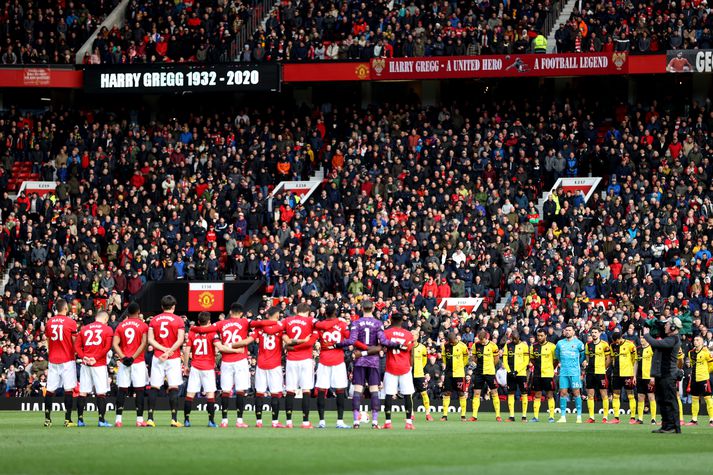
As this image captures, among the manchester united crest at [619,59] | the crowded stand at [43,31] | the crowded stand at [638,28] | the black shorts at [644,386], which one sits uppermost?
the crowded stand at [43,31]

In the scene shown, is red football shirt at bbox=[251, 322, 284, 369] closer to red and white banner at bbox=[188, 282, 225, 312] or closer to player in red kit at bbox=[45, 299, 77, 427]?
player in red kit at bbox=[45, 299, 77, 427]

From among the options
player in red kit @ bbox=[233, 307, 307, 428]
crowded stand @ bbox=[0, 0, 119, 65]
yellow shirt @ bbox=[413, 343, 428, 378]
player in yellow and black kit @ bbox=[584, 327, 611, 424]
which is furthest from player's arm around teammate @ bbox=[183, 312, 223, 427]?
crowded stand @ bbox=[0, 0, 119, 65]

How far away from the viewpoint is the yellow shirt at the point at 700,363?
29.4 m

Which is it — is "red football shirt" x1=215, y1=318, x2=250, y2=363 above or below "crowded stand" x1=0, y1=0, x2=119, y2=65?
below

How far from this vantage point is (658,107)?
51.0 metres

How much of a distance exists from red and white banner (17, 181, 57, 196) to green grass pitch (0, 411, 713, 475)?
2837 cm

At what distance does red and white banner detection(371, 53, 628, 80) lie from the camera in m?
48.9

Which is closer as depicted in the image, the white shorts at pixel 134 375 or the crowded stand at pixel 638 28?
the white shorts at pixel 134 375

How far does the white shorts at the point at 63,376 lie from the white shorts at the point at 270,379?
11.8 feet

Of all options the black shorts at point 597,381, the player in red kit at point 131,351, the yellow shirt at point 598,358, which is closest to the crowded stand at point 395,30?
the yellow shirt at point 598,358

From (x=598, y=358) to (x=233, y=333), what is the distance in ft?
35.3

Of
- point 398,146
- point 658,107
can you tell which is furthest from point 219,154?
point 658,107

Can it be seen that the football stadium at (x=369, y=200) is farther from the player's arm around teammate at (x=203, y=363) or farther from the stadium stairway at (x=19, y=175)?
the stadium stairway at (x=19, y=175)

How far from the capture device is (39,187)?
52344 millimetres
